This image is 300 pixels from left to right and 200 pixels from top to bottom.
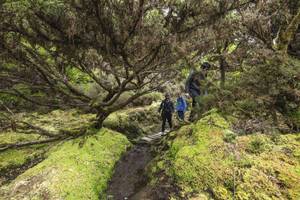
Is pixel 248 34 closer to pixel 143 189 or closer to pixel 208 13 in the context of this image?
pixel 208 13

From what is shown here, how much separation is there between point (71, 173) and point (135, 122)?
645 centimetres

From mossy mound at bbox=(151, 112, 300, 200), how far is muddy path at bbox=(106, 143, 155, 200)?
751 millimetres

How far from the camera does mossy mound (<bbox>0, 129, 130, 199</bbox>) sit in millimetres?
7277

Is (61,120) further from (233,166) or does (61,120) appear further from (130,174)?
(233,166)

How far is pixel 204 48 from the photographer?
30.4 ft

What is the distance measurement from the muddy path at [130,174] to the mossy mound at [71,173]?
0.77 ft

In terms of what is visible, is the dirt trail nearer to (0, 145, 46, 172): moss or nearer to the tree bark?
the tree bark

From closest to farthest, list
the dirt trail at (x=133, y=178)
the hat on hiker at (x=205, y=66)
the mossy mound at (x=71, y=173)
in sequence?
the dirt trail at (x=133, y=178), the mossy mound at (x=71, y=173), the hat on hiker at (x=205, y=66)

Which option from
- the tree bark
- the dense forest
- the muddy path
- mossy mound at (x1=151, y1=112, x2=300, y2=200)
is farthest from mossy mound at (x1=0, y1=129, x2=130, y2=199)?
mossy mound at (x1=151, y1=112, x2=300, y2=200)

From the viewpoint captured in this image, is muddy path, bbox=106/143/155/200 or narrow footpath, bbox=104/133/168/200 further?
muddy path, bbox=106/143/155/200

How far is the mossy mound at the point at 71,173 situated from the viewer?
7277 millimetres

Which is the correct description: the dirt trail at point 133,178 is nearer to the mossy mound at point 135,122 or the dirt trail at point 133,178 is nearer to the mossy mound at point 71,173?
the mossy mound at point 71,173

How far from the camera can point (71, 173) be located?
26.1ft

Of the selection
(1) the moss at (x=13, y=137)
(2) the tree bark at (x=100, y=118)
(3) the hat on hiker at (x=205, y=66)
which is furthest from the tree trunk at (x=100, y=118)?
(3) the hat on hiker at (x=205, y=66)
